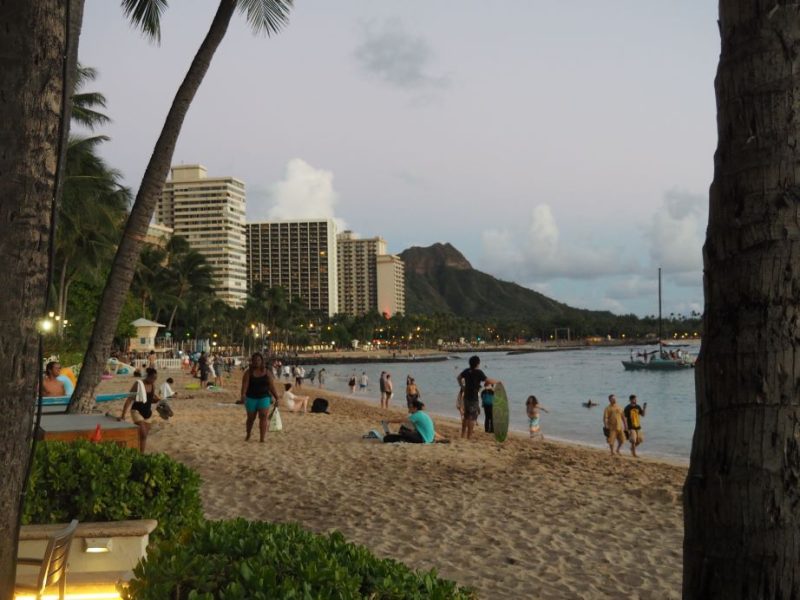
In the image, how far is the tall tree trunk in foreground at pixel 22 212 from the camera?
2.45 metres

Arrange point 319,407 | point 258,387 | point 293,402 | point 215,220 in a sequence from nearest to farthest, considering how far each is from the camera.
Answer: point 258,387 < point 293,402 < point 319,407 < point 215,220

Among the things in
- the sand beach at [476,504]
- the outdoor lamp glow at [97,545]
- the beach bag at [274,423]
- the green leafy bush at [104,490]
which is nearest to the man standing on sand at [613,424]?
the sand beach at [476,504]

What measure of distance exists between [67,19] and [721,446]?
252 centimetres

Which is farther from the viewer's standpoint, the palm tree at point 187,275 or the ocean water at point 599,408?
the palm tree at point 187,275

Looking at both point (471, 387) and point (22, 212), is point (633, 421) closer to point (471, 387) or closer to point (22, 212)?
point (471, 387)

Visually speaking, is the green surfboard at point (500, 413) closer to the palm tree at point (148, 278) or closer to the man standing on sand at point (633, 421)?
the man standing on sand at point (633, 421)

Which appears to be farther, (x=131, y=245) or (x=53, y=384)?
(x=53, y=384)

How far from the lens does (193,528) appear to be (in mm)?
2742

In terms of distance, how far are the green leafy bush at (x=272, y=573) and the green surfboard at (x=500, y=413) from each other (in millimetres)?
11500

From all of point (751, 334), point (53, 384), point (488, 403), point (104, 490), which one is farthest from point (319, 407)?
point (751, 334)

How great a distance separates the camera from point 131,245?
7.83m

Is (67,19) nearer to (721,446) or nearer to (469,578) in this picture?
(721,446)

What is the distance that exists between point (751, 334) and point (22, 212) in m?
2.24

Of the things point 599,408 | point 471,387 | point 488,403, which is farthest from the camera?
point 599,408
